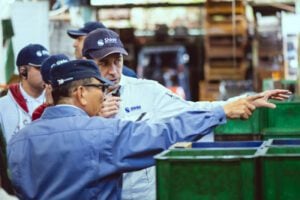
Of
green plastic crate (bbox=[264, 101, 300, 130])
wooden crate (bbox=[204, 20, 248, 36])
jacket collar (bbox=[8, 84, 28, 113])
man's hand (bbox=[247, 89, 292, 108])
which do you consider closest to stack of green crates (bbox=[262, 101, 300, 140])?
green plastic crate (bbox=[264, 101, 300, 130])

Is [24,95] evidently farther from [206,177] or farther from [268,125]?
[206,177]

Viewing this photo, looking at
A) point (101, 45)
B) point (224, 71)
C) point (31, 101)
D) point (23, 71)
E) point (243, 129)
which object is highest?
point (101, 45)

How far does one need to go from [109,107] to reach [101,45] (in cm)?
64

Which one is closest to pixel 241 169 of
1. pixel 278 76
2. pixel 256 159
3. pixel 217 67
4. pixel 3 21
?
pixel 256 159

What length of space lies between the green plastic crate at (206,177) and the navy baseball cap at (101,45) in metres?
1.62

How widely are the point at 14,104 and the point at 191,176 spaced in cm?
318

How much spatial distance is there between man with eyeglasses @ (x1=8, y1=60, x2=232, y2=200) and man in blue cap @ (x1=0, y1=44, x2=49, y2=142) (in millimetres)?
2287

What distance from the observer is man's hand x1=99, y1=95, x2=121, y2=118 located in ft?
15.1

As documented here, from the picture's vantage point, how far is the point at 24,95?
6539 millimetres

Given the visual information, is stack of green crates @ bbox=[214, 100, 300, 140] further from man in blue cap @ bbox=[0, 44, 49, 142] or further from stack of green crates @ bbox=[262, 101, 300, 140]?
man in blue cap @ bbox=[0, 44, 49, 142]

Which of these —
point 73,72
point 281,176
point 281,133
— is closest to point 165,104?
point 281,133

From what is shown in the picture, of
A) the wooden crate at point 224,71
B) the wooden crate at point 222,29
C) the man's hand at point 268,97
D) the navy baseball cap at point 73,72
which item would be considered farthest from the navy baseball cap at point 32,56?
the wooden crate at point 224,71

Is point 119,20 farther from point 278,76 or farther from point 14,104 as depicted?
point 14,104

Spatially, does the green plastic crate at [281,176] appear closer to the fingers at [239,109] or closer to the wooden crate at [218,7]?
the fingers at [239,109]
